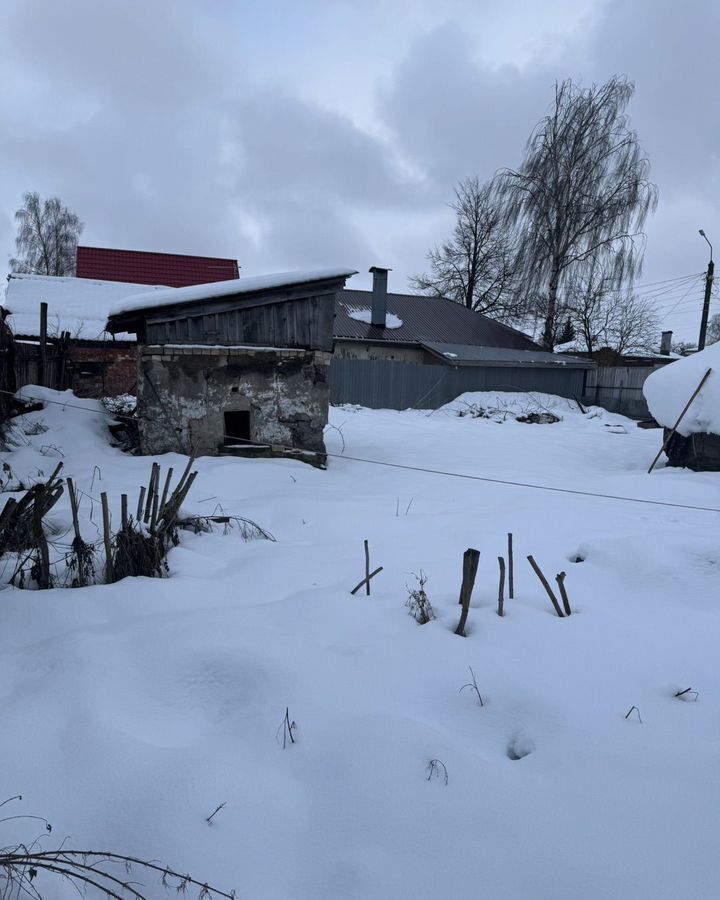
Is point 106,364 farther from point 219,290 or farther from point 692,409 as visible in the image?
point 692,409

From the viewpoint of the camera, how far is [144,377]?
7.91m

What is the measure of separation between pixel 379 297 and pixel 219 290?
45.3 ft

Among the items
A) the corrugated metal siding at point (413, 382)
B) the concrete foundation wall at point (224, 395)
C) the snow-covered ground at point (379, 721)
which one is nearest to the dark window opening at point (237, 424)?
the concrete foundation wall at point (224, 395)

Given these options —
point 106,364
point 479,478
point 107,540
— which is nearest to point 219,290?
point 479,478

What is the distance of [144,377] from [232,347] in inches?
51.3

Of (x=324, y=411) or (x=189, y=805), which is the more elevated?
(x=324, y=411)

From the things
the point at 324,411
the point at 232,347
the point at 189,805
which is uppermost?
the point at 232,347

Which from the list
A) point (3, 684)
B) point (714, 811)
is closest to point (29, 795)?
point (3, 684)

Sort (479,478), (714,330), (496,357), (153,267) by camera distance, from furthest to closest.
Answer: (714,330)
(153,267)
(496,357)
(479,478)

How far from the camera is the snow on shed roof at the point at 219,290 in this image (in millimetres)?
7727

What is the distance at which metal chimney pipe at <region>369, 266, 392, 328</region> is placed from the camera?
2078 cm

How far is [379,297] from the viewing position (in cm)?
2106

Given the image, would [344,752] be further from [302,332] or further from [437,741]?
[302,332]

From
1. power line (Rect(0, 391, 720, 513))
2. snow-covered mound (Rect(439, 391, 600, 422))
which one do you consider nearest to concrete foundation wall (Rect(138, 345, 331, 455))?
power line (Rect(0, 391, 720, 513))
